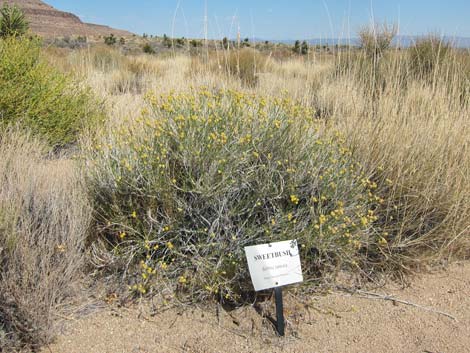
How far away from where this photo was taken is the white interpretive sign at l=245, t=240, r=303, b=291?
2.41 metres

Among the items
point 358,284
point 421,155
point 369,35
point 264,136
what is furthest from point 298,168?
point 369,35

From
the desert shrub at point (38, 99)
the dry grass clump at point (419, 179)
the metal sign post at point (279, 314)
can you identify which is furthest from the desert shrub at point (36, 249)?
the dry grass clump at point (419, 179)

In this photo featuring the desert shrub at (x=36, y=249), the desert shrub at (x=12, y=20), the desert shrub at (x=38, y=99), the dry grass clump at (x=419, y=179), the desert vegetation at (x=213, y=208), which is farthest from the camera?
the desert shrub at (x=12, y=20)

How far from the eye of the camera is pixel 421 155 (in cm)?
340

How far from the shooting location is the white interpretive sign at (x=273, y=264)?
7.90 ft

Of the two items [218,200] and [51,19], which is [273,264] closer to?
[218,200]

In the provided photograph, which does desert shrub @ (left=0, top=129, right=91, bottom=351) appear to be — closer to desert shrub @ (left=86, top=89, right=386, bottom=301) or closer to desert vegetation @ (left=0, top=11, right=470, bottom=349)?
desert vegetation @ (left=0, top=11, right=470, bottom=349)

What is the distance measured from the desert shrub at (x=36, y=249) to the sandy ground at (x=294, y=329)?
0.59ft

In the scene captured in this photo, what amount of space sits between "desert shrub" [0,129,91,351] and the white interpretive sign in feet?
3.37

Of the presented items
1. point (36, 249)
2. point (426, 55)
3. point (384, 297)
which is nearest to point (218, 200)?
point (36, 249)

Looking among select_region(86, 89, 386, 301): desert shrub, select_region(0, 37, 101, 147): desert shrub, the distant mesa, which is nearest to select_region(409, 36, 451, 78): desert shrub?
select_region(86, 89, 386, 301): desert shrub

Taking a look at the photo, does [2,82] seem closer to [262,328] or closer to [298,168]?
[298,168]

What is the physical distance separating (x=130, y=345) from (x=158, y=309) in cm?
31

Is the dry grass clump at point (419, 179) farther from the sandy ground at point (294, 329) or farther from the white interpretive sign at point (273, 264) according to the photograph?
the white interpretive sign at point (273, 264)
